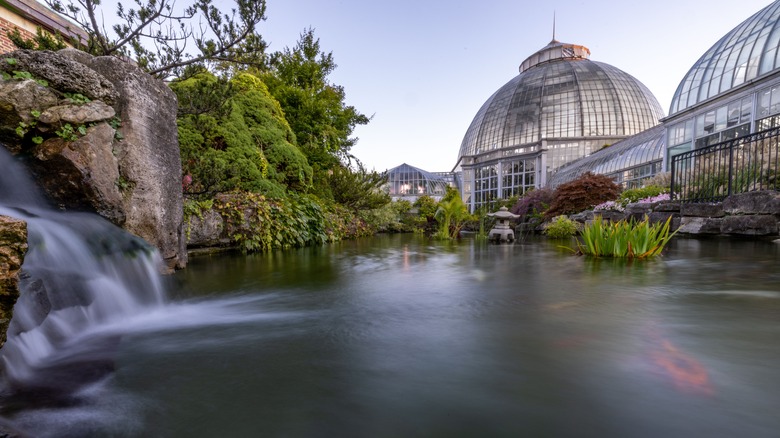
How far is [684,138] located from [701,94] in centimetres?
183

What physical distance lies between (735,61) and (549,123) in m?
24.7

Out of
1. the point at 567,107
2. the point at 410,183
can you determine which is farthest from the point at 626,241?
the point at 567,107

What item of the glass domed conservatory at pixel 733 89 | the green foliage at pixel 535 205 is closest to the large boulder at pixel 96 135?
the green foliage at pixel 535 205

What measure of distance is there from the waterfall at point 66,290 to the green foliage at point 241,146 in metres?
2.41

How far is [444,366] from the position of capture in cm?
132

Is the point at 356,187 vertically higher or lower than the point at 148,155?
higher

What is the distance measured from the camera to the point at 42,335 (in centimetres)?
150

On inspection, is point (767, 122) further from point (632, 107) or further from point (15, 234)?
point (632, 107)

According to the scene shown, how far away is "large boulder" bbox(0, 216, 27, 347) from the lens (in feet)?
3.49

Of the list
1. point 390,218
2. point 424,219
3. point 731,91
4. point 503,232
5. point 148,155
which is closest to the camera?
point 148,155

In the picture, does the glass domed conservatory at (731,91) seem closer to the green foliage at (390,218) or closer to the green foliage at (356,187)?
the green foliage at (356,187)

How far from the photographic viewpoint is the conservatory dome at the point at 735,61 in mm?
10516

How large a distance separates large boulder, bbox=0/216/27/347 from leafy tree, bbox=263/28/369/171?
9297mm

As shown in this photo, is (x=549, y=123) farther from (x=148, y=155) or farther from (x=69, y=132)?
(x=69, y=132)
